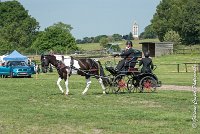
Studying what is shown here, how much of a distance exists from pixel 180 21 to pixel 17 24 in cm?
3688

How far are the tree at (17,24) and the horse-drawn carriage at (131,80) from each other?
299ft

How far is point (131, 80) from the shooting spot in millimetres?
24578

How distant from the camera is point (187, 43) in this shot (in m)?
125

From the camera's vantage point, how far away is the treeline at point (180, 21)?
12031 cm

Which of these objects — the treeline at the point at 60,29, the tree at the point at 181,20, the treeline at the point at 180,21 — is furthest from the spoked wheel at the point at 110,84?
the tree at the point at 181,20

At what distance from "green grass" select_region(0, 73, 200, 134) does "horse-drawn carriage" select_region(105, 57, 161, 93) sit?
6.49 feet

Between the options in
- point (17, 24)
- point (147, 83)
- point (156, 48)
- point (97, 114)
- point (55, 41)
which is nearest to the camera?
point (97, 114)

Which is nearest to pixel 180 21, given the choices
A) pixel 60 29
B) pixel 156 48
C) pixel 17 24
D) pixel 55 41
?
pixel 60 29

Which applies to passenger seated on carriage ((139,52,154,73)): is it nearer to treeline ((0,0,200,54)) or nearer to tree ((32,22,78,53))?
treeline ((0,0,200,54))

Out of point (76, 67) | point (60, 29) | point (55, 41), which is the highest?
point (60, 29)

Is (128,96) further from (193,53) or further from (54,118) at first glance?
(193,53)

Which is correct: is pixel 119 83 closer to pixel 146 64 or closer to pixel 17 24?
pixel 146 64

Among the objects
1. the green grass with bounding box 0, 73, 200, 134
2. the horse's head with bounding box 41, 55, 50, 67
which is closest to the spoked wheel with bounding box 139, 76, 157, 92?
the green grass with bounding box 0, 73, 200, 134

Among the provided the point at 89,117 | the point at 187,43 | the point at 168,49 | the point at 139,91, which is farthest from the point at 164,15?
the point at 89,117
